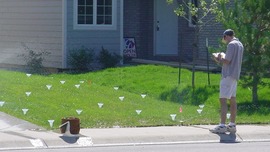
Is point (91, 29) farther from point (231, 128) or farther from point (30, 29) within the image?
Answer: point (231, 128)

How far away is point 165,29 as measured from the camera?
26.4m

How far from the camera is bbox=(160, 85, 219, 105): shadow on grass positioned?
667 inches

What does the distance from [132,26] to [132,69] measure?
507cm

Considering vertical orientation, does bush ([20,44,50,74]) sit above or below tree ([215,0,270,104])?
below

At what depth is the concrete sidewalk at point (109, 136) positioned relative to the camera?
12.4 meters

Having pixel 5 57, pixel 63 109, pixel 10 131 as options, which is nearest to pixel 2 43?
pixel 5 57

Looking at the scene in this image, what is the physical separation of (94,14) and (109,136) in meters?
11.2

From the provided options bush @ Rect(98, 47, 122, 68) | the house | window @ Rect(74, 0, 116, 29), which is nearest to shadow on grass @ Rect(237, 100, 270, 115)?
the house

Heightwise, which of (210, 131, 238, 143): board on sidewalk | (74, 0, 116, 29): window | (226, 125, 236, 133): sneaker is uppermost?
(74, 0, 116, 29): window

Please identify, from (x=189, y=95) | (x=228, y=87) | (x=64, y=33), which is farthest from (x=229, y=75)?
(x=64, y=33)

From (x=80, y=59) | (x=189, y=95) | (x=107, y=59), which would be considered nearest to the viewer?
(x=189, y=95)

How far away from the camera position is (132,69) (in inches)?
858

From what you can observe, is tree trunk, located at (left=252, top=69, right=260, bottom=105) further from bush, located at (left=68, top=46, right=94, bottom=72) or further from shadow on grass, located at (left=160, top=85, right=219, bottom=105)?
bush, located at (left=68, top=46, right=94, bottom=72)

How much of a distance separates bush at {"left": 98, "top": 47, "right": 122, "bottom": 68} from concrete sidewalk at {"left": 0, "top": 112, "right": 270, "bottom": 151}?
9.15 m
